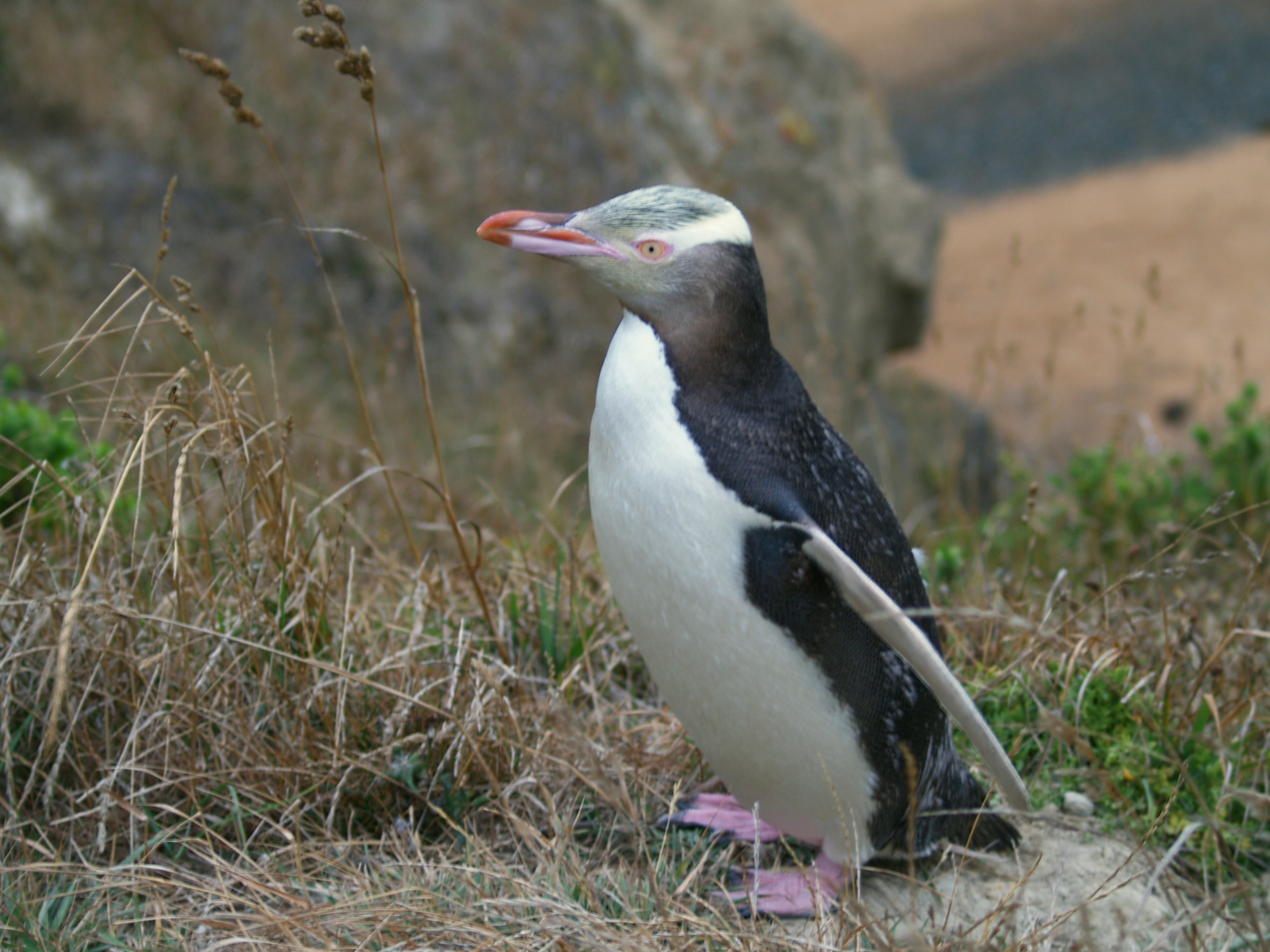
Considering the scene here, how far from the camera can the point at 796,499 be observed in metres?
1.71

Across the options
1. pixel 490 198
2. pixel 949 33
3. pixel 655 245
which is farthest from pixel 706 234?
pixel 949 33

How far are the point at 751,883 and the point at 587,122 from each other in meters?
5.83

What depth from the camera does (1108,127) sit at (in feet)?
54.6

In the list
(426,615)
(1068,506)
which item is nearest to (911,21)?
(1068,506)

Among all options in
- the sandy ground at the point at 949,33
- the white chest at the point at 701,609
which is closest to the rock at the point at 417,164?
the white chest at the point at 701,609

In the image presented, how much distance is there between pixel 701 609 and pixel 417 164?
5165mm

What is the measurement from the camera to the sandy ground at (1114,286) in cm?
1013

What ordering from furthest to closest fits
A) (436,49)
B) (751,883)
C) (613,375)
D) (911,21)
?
(911,21) → (436,49) → (751,883) → (613,375)

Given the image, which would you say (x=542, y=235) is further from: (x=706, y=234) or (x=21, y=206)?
(x=21, y=206)

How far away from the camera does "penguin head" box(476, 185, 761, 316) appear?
170 cm

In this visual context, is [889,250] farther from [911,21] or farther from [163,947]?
[911,21]

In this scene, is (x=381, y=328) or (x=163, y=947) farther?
(x=381, y=328)

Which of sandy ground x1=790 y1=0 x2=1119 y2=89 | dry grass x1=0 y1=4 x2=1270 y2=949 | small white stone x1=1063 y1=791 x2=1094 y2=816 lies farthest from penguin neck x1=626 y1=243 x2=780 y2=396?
sandy ground x1=790 y1=0 x2=1119 y2=89

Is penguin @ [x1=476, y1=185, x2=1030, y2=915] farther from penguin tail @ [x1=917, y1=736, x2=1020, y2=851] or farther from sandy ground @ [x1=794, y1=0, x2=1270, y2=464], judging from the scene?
sandy ground @ [x1=794, y1=0, x2=1270, y2=464]
